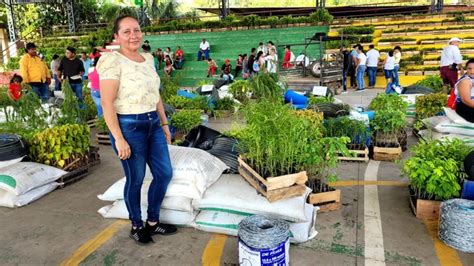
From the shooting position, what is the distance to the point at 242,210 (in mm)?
3102

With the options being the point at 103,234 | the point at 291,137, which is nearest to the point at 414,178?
the point at 291,137

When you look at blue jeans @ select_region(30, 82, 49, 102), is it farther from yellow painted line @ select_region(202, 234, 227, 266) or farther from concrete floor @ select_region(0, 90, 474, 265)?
yellow painted line @ select_region(202, 234, 227, 266)

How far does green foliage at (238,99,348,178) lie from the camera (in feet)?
10.7

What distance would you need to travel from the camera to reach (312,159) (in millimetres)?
3426

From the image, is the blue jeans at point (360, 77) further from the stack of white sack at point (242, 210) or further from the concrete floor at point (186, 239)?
the stack of white sack at point (242, 210)

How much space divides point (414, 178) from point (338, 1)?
28.6m

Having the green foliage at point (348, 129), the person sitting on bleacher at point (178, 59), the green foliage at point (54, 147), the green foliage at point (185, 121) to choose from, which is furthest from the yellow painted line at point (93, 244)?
the person sitting on bleacher at point (178, 59)

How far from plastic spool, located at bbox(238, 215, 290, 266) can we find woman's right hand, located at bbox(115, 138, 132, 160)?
38.2 inches

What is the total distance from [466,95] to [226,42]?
14.8m

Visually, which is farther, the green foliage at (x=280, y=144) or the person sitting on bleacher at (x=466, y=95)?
the person sitting on bleacher at (x=466, y=95)

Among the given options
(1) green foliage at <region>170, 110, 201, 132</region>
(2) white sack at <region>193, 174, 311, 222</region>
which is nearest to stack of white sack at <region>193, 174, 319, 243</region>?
(2) white sack at <region>193, 174, 311, 222</region>

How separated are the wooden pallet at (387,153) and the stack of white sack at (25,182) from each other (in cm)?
396

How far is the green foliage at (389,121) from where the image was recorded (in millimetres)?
4961

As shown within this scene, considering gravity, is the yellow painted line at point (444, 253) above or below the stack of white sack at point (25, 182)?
below
